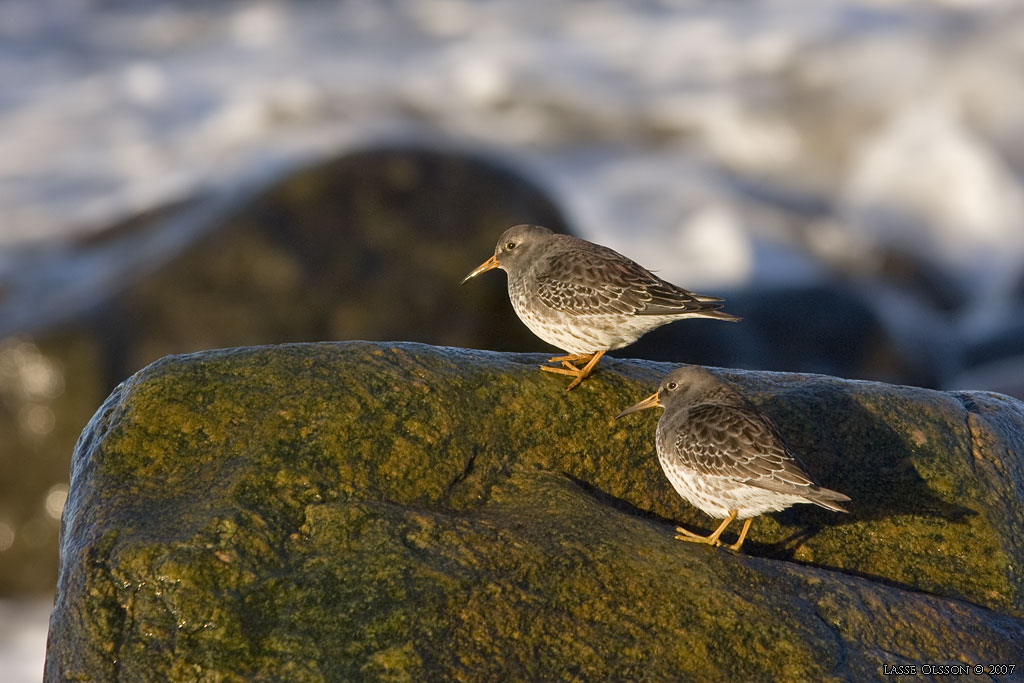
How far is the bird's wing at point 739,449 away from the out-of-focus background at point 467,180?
6.26 meters

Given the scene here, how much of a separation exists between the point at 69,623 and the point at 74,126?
822 inches

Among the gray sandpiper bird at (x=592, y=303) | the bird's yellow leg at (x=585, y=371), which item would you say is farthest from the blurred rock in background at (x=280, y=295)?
the bird's yellow leg at (x=585, y=371)

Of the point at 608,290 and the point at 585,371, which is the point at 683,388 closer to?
the point at 585,371

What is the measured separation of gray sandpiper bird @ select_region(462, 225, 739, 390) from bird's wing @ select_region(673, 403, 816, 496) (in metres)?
0.69

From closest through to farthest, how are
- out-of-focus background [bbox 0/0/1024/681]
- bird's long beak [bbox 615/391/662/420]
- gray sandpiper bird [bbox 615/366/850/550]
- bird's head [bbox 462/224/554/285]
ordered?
gray sandpiper bird [bbox 615/366/850/550] < bird's long beak [bbox 615/391/662/420] < bird's head [bbox 462/224/554/285] < out-of-focus background [bbox 0/0/1024/681]

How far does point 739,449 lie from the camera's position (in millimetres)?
5340

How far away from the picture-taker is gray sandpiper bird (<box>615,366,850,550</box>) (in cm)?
515

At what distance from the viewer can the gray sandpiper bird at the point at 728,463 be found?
203 inches

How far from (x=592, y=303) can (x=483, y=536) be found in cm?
195

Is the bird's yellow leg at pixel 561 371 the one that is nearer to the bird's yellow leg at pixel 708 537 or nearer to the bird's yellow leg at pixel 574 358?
the bird's yellow leg at pixel 574 358

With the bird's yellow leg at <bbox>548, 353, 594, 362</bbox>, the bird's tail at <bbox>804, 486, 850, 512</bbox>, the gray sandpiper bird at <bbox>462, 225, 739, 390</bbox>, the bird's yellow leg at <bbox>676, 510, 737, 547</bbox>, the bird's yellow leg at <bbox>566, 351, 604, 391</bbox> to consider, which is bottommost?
the bird's yellow leg at <bbox>676, 510, 737, 547</bbox>

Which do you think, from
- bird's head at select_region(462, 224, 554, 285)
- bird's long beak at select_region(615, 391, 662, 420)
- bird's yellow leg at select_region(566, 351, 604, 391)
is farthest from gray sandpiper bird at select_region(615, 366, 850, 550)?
bird's head at select_region(462, 224, 554, 285)

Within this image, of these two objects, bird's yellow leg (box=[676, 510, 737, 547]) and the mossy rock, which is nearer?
the mossy rock

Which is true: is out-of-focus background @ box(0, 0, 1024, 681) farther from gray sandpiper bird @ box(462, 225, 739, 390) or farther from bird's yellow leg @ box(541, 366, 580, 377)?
bird's yellow leg @ box(541, 366, 580, 377)
